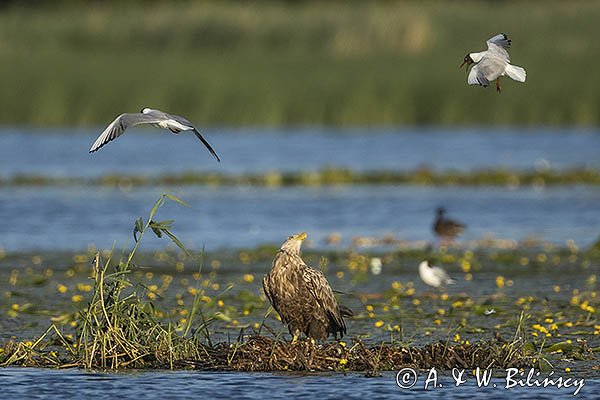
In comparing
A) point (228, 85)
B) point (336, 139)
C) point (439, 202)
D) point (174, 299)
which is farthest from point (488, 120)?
point (174, 299)

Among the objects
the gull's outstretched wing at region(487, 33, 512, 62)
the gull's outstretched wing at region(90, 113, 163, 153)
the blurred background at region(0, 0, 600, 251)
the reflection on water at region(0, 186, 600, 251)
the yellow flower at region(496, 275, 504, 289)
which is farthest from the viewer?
the blurred background at region(0, 0, 600, 251)

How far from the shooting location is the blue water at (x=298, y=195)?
19891mm

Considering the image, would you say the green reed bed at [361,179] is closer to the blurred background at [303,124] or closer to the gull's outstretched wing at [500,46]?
the blurred background at [303,124]

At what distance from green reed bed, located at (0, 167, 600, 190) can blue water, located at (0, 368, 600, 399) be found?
15450 mm

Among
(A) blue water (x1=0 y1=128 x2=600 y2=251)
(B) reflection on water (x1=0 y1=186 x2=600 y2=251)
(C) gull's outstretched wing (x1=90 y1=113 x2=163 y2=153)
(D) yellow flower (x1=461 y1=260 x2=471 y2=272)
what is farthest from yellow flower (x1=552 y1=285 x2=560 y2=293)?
(C) gull's outstretched wing (x1=90 y1=113 x2=163 y2=153)

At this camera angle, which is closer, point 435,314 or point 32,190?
point 435,314

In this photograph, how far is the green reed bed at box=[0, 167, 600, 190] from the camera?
81.9ft

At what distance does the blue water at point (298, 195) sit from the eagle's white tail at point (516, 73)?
8473 mm

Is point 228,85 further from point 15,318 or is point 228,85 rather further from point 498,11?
point 15,318

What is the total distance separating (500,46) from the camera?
8.73 meters

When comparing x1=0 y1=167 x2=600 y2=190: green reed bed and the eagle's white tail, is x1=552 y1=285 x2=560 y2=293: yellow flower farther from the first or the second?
x1=0 y1=167 x2=600 y2=190: green reed bed

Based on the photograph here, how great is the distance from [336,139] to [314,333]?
25727 millimetres

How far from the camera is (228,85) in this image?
121 ft

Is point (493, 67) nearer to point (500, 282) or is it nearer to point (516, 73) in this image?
point (516, 73)
